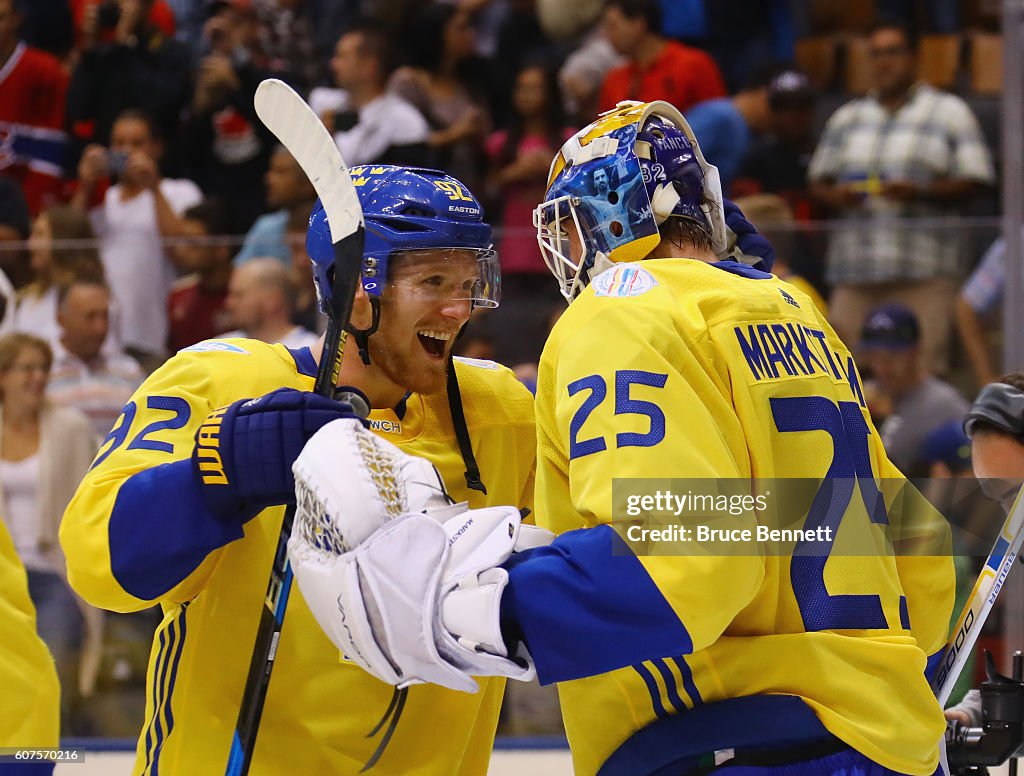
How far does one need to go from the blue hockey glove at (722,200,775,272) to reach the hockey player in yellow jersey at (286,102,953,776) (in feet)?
0.53

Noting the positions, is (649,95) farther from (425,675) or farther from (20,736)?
(425,675)

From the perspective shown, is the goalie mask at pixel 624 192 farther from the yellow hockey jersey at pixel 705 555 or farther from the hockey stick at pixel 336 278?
the hockey stick at pixel 336 278

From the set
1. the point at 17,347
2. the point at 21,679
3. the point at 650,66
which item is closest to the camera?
the point at 21,679

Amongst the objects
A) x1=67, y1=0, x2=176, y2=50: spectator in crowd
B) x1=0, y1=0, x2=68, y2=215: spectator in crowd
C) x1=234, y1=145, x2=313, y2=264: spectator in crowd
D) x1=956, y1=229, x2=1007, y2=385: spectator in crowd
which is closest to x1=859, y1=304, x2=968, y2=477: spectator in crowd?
x1=956, y1=229, x2=1007, y2=385: spectator in crowd

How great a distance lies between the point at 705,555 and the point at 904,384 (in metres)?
2.93

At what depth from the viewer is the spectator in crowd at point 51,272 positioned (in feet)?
15.0

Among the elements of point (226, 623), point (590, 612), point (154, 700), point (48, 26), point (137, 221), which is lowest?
point (154, 700)

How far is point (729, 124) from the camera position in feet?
19.3

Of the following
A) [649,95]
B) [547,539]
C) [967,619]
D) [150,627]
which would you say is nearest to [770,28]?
[649,95]

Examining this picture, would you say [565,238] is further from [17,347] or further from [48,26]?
[48,26]

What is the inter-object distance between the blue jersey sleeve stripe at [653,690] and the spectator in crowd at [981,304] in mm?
2853

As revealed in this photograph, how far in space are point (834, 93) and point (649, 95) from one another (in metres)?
1.01

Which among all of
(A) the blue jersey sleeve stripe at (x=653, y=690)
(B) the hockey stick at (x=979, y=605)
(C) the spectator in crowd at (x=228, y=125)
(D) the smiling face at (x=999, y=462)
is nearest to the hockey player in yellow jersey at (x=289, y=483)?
(A) the blue jersey sleeve stripe at (x=653, y=690)

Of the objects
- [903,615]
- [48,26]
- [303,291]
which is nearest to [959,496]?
[303,291]
